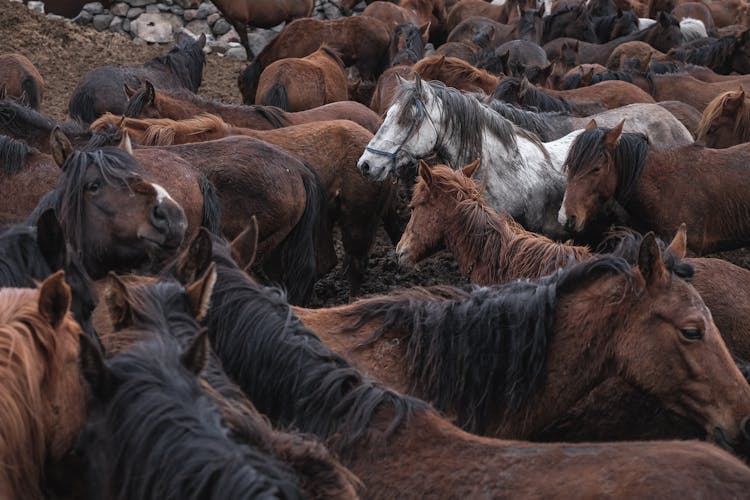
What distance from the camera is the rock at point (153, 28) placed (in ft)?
48.1

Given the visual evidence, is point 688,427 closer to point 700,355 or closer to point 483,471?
point 700,355

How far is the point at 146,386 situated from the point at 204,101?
18.6 feet

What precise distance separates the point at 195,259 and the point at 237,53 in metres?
12.7

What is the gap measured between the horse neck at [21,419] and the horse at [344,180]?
4207mm

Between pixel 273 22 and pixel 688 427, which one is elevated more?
pixel 688 427

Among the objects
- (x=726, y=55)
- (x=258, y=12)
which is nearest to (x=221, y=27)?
(x=258, y=12)

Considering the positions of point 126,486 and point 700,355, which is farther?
point 700,355

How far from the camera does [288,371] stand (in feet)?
7.45

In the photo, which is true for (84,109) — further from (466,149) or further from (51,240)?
(51,240)

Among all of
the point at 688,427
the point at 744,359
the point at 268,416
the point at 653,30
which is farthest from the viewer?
the point at 653,30

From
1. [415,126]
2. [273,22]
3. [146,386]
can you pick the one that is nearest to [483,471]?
[146,386]

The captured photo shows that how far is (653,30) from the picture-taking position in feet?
46.6

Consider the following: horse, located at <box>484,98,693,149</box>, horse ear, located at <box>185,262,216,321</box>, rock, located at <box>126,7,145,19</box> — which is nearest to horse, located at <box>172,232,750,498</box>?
horse ear, located at <box>185,262,216,321</box>

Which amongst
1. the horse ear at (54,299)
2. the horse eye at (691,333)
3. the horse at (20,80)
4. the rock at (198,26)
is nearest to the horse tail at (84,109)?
the horse at (20,80)
